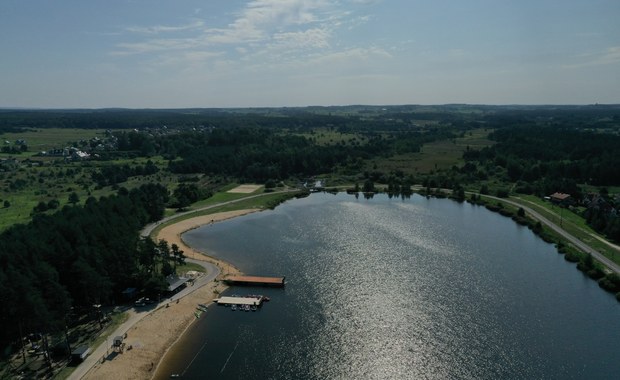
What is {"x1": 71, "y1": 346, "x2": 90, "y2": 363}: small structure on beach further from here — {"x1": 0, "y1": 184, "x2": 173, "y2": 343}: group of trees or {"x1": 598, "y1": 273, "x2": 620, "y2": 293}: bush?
{"x1": 598, "y1": 273, "x2": 620, "y2": 293}: bush

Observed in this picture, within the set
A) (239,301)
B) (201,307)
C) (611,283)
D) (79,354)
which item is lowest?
(201,307)

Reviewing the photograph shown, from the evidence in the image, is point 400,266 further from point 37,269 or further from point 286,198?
point 286,198

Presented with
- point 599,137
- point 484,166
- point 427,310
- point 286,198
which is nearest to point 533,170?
point 484,166

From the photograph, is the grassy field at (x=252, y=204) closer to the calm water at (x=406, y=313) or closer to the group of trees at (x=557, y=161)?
the calm water at (x=406, y=313)

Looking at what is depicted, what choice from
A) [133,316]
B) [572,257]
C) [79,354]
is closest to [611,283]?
[572,257]

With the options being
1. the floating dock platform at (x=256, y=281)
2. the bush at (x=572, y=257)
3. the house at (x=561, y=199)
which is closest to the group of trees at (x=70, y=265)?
the floating dock platform at (x=256, y=281)

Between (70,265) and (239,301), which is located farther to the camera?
(239,301)

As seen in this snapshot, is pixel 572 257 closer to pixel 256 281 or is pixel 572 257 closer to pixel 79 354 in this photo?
pixel 256 281
